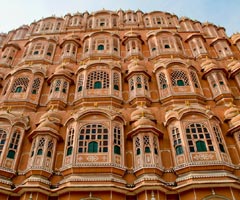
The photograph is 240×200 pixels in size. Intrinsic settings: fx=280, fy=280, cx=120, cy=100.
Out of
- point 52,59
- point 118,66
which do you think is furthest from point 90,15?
point 118,66

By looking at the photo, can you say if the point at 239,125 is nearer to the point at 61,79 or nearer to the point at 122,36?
the point at 61,79

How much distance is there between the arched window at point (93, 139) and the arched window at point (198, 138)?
4537mm

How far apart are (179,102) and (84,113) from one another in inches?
248

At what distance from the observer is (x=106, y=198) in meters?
13.0

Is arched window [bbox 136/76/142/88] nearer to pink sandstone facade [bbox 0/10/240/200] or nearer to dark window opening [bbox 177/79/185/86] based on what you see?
pink sandstone facade [bbox 0/10/240/200]

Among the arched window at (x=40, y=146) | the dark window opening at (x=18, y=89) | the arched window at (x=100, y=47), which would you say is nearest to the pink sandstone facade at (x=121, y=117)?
the arched window at (x=40, y=146)

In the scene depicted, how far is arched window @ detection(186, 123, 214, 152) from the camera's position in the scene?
576 inches

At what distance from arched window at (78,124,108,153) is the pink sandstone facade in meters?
0.06

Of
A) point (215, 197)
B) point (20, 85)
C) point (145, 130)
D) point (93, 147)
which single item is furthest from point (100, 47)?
point (215, 197)

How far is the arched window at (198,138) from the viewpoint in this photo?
14641 mm

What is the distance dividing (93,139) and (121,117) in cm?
222

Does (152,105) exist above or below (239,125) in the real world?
above

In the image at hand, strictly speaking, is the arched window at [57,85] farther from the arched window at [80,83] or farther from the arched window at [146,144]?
the arched window at [146,144]

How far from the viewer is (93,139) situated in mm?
15297
